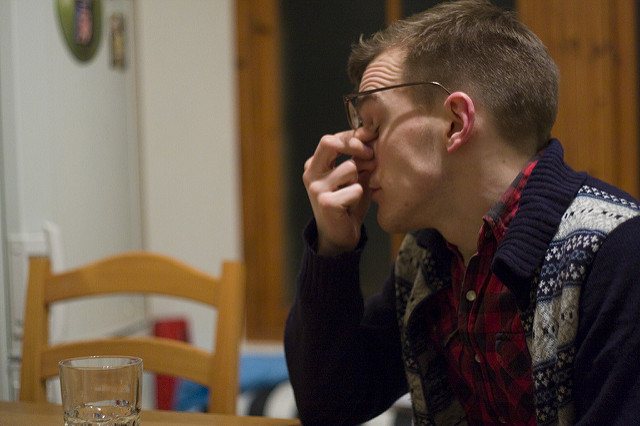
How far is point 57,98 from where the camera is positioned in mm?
1999

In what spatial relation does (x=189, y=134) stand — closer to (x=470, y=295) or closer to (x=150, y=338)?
(x=150, y=338)

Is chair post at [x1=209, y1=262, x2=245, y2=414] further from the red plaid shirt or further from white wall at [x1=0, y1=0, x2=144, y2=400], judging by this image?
white wall at [x1=0, y1=0, x2=144, y2=400]

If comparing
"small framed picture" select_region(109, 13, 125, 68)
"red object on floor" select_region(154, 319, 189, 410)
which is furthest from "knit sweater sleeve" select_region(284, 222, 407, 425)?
"red object on floor" select_region(154, 319, 189, 410)

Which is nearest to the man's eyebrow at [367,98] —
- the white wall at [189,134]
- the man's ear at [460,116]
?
the man's ear at [460,116]

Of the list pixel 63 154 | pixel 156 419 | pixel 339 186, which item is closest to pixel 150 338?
pixel 156 419

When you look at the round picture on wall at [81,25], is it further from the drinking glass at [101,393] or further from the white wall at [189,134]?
the drinking glass at [101,393]

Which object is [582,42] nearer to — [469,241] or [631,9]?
[631,9]

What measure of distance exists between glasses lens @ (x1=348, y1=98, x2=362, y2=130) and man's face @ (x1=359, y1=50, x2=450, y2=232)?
0.03 meters

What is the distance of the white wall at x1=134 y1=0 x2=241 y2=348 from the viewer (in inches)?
117

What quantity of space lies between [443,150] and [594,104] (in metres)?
2.11

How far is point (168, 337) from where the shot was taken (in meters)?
2.75

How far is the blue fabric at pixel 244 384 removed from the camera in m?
2.44

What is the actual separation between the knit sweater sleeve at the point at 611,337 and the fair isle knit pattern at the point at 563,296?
0.01m

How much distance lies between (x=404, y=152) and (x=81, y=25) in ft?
4.86
